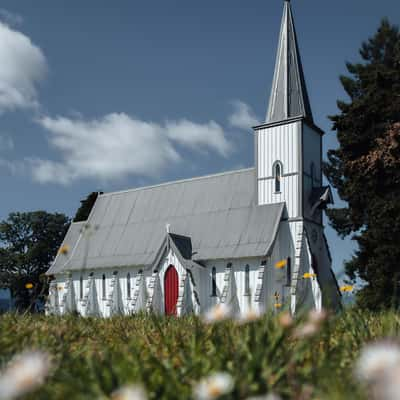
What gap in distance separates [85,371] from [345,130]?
2539 cm

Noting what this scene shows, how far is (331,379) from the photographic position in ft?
9.70

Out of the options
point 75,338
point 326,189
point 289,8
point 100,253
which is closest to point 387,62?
point 289,8

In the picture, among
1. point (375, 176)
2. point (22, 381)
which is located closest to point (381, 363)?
point (22, 381)

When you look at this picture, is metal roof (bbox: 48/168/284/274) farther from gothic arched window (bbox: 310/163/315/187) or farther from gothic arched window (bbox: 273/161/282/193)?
gothic arched window (bbox: 310/163/315/187)

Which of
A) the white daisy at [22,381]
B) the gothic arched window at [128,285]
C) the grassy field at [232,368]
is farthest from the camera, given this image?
the gothic arched window at [128,285]

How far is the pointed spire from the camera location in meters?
32.5

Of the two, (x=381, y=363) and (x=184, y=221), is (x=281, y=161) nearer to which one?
(x=184, y=221)

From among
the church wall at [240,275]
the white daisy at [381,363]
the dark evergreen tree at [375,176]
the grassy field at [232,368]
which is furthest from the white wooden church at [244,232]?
the white daisy at [381,363]

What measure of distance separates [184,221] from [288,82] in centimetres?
1093

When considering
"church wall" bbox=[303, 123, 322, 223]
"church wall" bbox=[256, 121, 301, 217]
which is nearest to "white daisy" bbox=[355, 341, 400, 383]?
"church wall" bbox=[256, 121, 301, 217]

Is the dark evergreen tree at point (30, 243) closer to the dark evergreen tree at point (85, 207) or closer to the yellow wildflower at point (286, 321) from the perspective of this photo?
the dark evergreen tree at point (85, 207)

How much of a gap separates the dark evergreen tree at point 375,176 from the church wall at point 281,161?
3704 millimetres

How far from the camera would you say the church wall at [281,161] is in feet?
100

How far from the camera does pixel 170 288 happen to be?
32156mm
